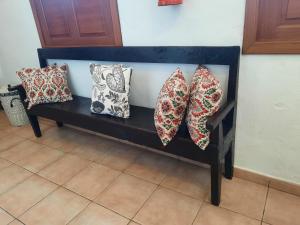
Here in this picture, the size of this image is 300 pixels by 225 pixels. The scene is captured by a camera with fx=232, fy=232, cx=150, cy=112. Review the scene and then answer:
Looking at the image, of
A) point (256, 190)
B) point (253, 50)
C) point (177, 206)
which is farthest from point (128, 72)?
point (256, 190)

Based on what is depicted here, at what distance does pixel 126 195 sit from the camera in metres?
1.67

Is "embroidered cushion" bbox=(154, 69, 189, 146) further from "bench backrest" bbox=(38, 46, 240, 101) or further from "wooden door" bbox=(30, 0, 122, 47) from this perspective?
"wooden door" bbox=(30, 0, 122, 47)

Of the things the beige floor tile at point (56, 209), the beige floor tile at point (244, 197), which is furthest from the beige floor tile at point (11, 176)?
the beige floor tile at point (244, 197)

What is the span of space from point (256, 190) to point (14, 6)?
295 cm

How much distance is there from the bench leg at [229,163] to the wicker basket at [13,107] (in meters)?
2.43

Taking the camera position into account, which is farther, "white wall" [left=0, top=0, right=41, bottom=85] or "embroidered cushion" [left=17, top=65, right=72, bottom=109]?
"white wall" [left=0, top=0, right=41, bottom=85]

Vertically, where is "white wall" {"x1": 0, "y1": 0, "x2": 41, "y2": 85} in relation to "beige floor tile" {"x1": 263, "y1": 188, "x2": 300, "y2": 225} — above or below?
above

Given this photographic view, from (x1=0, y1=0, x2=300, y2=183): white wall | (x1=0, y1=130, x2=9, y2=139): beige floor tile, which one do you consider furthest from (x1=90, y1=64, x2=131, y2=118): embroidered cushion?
(x1=0, y1=130, x2=9, y2=139): beige floor tile

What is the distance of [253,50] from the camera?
4.47 ft

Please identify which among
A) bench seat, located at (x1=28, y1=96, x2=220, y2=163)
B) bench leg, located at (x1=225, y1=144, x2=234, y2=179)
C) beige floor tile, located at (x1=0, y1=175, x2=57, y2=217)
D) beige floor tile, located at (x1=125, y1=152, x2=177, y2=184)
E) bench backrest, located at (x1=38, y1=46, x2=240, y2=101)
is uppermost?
bench backrest, located at (x1=38, y1=46, x2=240, y2=101)

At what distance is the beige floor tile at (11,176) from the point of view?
6.20ft

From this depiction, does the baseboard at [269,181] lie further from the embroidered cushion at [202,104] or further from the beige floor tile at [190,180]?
the embroidered cushion at [202,104]

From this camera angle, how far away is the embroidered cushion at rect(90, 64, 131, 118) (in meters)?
1.79

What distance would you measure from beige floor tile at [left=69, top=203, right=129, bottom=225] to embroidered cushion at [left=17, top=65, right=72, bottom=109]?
117 centimetres
